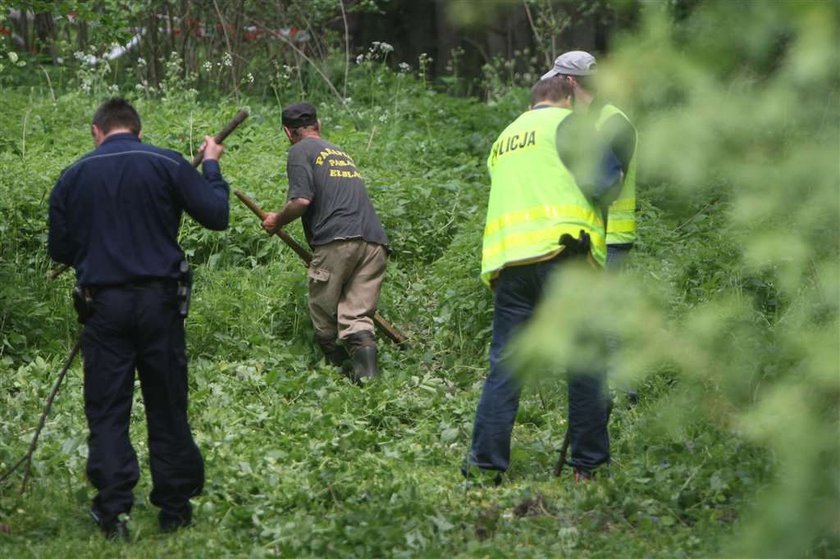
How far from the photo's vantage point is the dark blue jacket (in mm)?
5605

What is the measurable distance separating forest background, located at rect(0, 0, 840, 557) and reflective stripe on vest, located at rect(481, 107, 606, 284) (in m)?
0.31

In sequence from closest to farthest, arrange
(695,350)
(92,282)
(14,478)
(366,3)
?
(695,350) → (92,282) → (14,478) → (366,3)

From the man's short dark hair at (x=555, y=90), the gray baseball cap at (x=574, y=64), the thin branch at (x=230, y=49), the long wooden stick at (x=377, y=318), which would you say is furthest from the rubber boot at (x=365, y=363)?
the thin branch at (x=230, y=49)

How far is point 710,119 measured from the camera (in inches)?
110

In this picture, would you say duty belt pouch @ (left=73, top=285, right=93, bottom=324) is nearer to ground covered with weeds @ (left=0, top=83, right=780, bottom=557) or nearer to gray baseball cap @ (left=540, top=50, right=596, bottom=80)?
ground covered with weeds @ (left=0, top=83, right=780, bottom=557)

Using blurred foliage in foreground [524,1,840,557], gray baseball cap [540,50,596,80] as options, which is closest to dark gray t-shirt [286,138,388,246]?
gray baseball cap [540,50,596,80]

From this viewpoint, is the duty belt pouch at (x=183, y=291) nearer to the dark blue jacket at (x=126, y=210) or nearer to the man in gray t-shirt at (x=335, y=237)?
the dark blue jacket at (x=126, y=210)

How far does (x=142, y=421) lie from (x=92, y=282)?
209cm

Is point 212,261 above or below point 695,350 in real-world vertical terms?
below

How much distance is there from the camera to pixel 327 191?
8555 millimetres

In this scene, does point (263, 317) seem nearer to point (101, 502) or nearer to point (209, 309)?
point (209, 309)

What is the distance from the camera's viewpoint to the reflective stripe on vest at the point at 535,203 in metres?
5.88

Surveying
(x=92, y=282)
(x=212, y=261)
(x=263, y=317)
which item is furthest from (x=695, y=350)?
(x=212, y=261)

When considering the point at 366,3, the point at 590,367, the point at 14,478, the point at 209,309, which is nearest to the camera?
the point at 590,367
